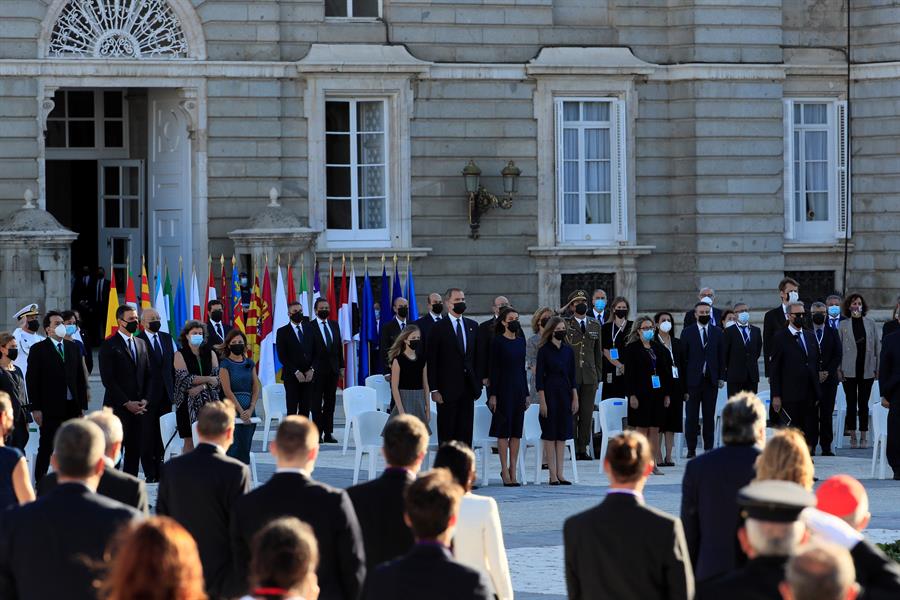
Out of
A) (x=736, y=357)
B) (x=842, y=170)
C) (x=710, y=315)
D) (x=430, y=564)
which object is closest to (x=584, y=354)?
(x=710, y=315)

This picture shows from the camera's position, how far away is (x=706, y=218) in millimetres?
27375

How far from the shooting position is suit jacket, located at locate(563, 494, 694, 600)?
6730 millimetres

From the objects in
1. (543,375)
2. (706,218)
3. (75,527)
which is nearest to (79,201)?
(706,218)

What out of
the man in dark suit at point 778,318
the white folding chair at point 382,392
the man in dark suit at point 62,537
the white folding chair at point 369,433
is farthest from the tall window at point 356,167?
the man in dark suit at point 62,537

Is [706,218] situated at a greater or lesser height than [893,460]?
greater

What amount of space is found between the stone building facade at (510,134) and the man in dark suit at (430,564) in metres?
19.0

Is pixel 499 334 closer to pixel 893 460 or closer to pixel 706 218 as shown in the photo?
pixel 893 460

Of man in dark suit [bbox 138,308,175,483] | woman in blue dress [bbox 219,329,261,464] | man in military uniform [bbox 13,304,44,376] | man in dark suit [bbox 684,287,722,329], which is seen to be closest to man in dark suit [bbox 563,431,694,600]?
woman in blue dress [bbox 219,329,261,464]

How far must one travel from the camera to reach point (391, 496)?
752 centimetres

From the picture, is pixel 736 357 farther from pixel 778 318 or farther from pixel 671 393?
pixel 671 393

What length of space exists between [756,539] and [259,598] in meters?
1.55

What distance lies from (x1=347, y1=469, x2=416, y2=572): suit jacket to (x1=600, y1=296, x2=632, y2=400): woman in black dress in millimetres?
11632

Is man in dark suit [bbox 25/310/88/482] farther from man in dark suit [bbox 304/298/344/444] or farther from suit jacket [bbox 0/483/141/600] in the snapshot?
suit jacket [bbox 0/483/141/600]

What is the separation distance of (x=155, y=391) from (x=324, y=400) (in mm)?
3983
